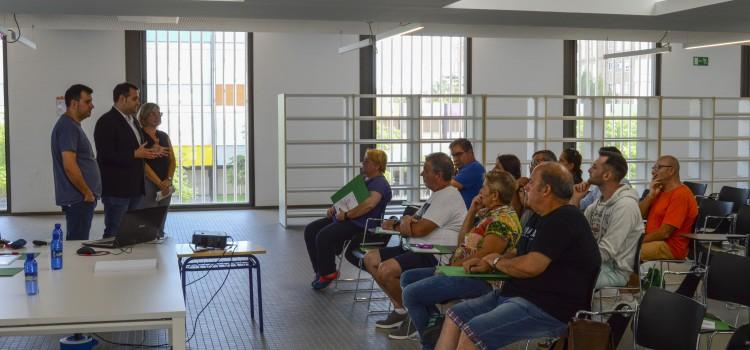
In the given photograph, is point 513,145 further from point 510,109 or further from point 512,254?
point 512,254

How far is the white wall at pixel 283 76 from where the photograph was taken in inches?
508

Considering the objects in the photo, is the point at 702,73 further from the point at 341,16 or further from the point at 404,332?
the point at 404,332

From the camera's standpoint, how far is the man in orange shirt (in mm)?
5500

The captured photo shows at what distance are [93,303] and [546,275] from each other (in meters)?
2.00

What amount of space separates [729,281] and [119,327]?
297 cm

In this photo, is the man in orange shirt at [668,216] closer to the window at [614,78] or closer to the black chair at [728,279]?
the black chair at [728,279]

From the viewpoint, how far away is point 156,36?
41.2 ft

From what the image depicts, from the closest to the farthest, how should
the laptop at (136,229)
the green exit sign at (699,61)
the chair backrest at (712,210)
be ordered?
the laptop at (136,229), the chair backrest at (712,210), the green exit sign at (699,61)

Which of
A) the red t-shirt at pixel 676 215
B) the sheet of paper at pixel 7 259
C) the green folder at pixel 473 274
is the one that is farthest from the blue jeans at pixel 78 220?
the red t-shirt at pixel 676 215

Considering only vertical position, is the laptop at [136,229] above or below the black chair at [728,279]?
above

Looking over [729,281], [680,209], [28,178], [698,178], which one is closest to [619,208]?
[729,281]

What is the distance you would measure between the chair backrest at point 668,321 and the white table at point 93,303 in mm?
1914

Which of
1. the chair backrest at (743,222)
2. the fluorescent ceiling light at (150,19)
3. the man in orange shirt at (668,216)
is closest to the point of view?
the man in orange shirt at (668,216)

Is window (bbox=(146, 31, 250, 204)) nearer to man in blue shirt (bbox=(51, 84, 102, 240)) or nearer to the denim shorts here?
man in blue shirt (bbox=(51, 84, 102, 240))
